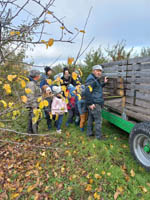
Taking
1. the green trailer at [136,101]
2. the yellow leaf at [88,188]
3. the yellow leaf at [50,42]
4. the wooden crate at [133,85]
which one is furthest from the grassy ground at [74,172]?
the yellow leaf at [50,42]

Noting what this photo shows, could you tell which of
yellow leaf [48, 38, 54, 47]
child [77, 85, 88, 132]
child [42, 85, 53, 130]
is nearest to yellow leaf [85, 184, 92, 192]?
child [42, 85, 53, 130]

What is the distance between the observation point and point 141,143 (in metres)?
2.60

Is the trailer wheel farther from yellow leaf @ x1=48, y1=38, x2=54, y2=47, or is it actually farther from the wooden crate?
yellow leaf @ x1=48, y1=38, x2=54, y2=47

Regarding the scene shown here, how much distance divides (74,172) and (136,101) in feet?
6.03

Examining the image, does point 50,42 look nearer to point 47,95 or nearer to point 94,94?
point 47,95

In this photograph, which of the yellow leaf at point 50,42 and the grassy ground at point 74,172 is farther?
the grassy ground at point 74,172

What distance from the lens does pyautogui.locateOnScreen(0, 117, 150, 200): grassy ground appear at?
7.06 ft

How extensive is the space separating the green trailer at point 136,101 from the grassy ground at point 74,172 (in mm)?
379

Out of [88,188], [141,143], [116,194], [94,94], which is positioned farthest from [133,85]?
[88,188]

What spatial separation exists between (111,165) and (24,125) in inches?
127

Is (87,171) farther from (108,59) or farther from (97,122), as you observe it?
(108,59)

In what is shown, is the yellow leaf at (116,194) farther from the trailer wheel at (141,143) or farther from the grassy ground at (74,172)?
the trailer wheel at (141,143)

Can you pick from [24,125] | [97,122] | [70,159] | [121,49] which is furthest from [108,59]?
[70,159]

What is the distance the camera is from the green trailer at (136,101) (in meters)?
2.38
